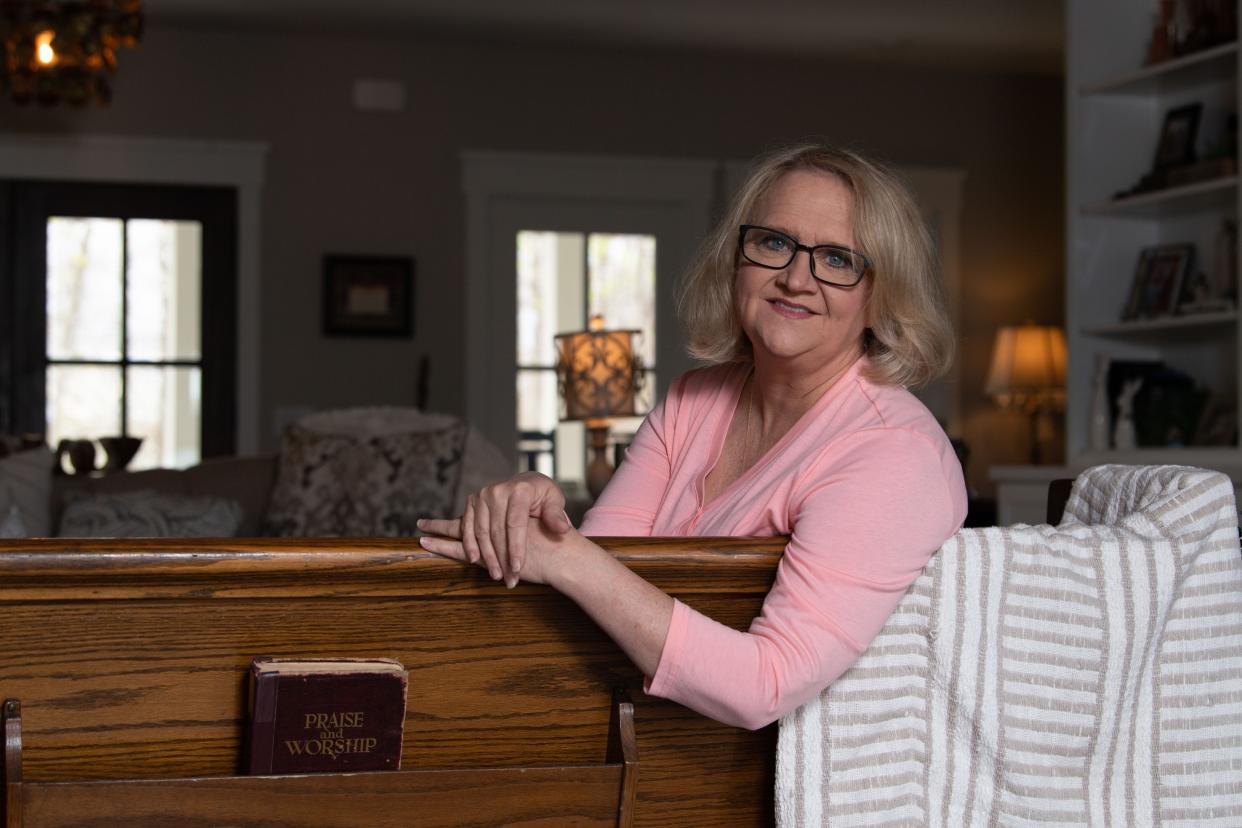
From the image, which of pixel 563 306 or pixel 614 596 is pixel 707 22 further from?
pixel 614 596

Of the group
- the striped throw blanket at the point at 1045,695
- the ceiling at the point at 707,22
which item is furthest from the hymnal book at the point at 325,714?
the ceiling at the point at 707,22

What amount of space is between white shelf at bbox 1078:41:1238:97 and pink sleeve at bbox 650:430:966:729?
3.53 meters

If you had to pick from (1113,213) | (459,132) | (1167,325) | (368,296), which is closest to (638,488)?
(1167,325)

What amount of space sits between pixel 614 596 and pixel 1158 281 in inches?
159

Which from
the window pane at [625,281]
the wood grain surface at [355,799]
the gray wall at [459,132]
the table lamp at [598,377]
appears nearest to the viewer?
the wood grain surface at [355,799]

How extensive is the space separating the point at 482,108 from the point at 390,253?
844 mm

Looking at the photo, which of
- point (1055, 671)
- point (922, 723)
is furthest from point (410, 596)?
point (1055, 671)

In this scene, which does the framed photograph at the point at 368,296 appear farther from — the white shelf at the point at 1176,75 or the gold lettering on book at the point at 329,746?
the gold lettering on book at the point at 329,746

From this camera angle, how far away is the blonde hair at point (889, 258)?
1.50 m

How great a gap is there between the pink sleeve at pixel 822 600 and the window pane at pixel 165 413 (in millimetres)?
5579

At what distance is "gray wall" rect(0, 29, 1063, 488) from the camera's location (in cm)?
657

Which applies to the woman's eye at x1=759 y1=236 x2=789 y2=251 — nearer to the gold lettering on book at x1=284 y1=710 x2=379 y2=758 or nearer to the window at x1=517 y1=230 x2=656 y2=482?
the gold lettering on book at x1=284 y1=710 x2=379 y2=758

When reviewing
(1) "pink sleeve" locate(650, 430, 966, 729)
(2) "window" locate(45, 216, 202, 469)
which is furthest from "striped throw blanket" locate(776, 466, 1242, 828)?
(2) "window" locate(45, 216, 202, 469)

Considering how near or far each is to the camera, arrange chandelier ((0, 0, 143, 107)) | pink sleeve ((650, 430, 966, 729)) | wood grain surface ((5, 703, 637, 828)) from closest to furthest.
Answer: wood grain surface ((5, 703, 637, 828)), pink sleeve ((650, 430, 966, 729)), chandelier ((0, 0, 143, 107))
